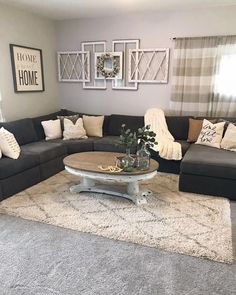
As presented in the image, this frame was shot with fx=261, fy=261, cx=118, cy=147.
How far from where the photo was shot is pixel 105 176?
9.09 feet

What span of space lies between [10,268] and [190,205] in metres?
1.90

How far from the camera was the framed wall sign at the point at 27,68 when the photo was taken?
4.06 m

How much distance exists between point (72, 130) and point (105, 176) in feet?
5.75

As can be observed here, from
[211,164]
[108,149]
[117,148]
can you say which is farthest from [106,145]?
[211,164]

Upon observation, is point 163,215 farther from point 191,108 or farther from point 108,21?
point 108,21

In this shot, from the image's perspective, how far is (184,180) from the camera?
3.22 metres

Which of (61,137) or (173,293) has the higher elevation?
(61,137)

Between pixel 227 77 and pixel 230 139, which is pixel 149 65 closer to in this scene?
pixel 227 77

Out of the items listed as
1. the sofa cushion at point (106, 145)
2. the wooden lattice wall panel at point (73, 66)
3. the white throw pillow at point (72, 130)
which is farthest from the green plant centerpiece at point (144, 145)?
the wooden lattice wall panel at point (73, 66)

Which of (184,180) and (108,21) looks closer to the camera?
(184,180)

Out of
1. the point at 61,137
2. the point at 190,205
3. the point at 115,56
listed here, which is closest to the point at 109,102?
the point at 115,56

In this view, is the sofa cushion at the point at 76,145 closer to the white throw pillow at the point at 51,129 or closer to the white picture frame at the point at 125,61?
the white throw pillow at the point at 51,129

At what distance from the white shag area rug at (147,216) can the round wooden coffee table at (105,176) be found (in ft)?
0.27

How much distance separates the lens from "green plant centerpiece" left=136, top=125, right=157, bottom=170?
282cm
